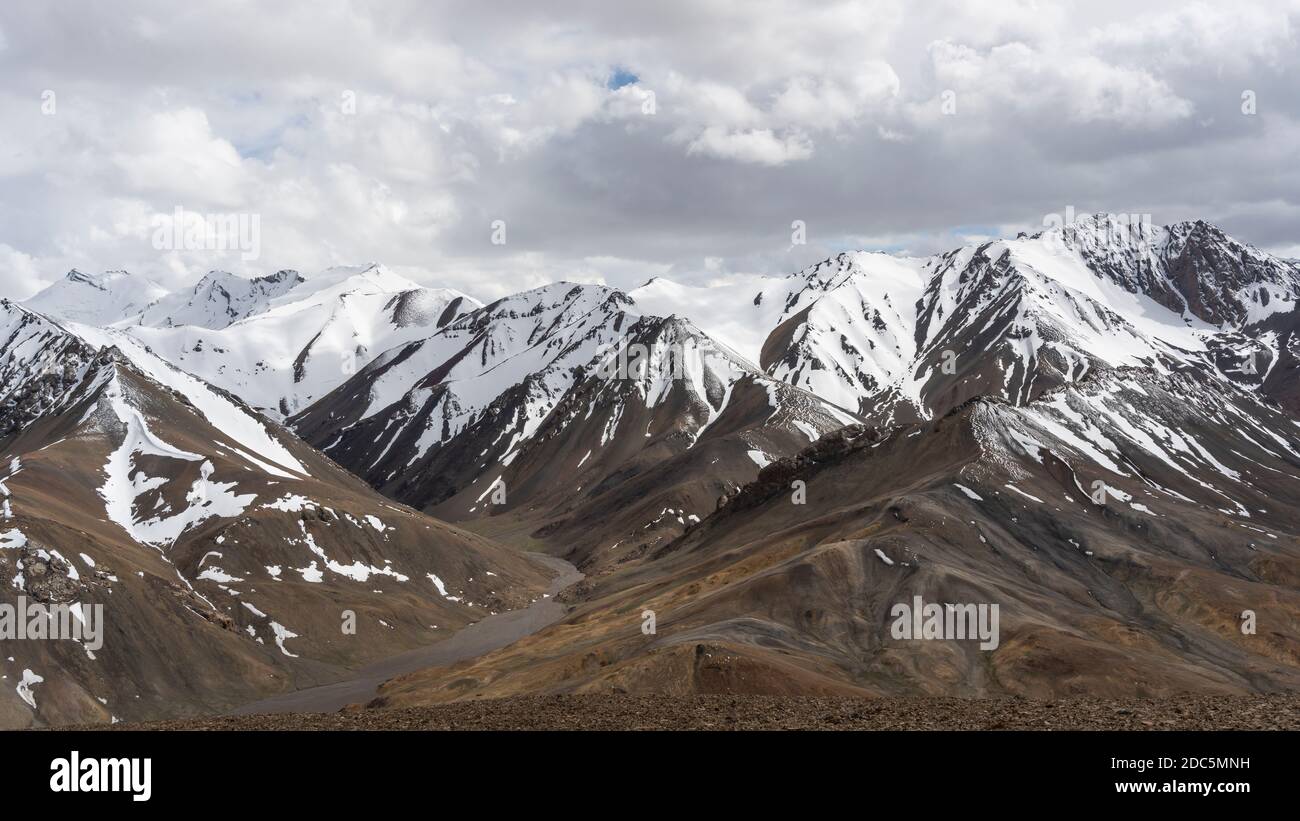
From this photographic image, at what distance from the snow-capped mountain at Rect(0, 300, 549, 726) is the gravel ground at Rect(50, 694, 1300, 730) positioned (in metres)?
80.9

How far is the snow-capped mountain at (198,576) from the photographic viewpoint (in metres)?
114

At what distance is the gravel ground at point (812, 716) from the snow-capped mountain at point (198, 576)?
265 ft

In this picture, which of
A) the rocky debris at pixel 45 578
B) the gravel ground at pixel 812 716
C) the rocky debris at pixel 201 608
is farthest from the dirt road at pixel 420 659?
the gravel ground at pixel 812 716

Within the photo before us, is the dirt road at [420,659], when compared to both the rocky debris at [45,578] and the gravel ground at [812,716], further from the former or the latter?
the gravel ground at [812,716]

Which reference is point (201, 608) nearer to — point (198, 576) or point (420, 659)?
point (198, 576)

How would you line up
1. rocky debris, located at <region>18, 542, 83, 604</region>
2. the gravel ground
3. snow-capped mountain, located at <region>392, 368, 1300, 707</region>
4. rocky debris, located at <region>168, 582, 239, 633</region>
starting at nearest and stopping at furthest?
the gravel ground → snow-capped mountain, located at <region>392, 368, 1300, 707</region> → rocky debris, located at <region>18, 542, 83, 604</region> → rocky debris, located at <region>168, 582, 239, 633</region>

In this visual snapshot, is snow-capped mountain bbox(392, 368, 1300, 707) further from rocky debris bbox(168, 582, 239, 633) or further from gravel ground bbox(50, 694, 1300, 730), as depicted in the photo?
gravel ground bbox(50, 694, 1300, 730)

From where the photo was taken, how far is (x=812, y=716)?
109 ft

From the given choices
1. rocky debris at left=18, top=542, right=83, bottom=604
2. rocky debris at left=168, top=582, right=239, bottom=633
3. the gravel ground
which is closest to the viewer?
the gravel ground

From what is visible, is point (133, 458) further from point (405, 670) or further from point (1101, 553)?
point (1101, 553)

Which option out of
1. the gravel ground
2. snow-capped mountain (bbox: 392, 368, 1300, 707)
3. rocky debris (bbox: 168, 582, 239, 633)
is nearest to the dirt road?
snow-capped mountain (bbox: 392, 368, 1300, 707)

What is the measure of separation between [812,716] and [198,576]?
133001 millimetres

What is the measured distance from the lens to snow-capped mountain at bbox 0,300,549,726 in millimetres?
114500
